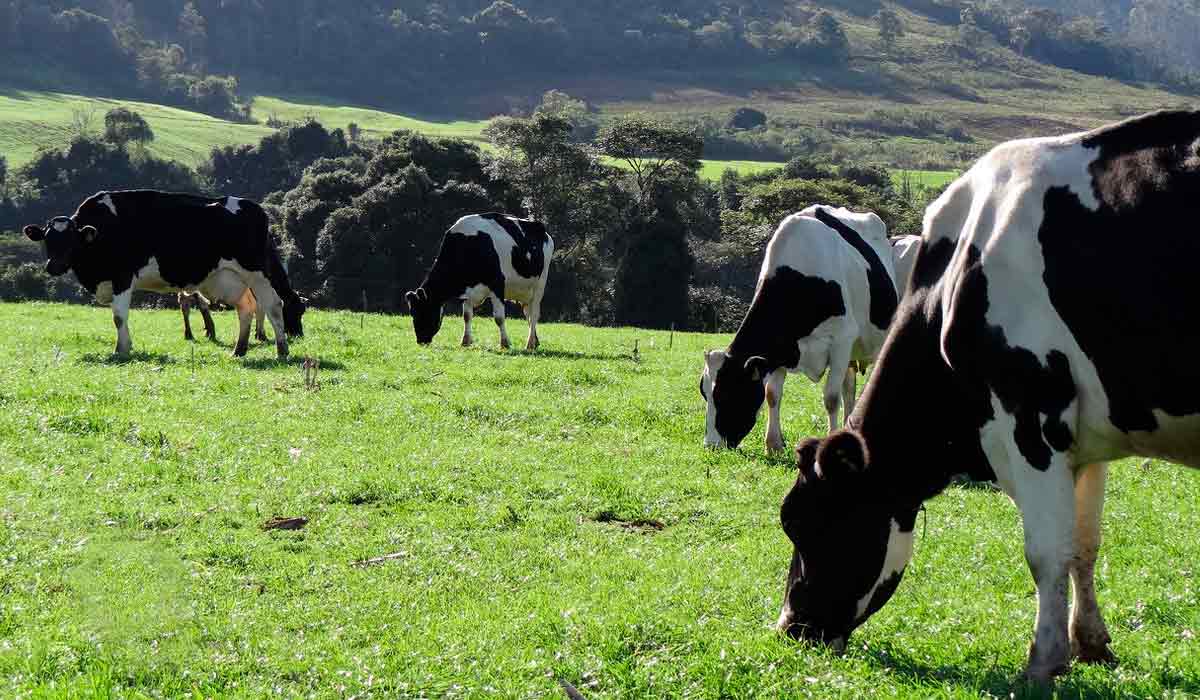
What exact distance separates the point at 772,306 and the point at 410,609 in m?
7.99

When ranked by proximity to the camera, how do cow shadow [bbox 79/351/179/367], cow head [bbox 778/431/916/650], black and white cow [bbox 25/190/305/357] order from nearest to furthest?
cow head [bbox 778/431/916/650], cow shadow [bbox 79/351/179/367], black and white cow [bbox 25/190/305/357]

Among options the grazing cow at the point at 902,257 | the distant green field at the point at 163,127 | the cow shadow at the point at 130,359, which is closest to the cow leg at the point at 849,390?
the grazing cow at the point at 902,257

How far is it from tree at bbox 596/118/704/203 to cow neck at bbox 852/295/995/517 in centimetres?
7184

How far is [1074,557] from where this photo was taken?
7.18m

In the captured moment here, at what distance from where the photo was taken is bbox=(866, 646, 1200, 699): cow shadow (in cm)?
693

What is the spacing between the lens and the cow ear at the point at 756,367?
15.9m

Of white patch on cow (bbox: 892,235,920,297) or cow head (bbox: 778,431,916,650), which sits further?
white patch on cow (bbox: 892,235,920,297)

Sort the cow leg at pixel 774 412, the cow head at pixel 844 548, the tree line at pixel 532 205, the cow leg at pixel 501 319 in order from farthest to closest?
1. the tree line at pixel 532 205
2. the cow leg at pixel 501 319
3. the cow leg at pixel 774 412
4. the cow head at pixel 844 548

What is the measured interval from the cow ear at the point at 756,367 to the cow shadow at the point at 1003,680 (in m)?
7.78

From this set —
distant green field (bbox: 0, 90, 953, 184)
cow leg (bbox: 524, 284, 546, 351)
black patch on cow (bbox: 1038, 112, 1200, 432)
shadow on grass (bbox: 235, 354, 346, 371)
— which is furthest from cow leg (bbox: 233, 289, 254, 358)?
distant green field (bbox: 0, 90, 953, 184)

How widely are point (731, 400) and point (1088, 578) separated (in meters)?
8.81

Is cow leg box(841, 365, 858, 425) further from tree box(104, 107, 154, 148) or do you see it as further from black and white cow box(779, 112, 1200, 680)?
tree box(104, 107, 154, 148)

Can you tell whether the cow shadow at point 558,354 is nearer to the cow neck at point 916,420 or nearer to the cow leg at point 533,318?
the cow leg at point 533,318

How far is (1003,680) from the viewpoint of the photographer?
7441mm
